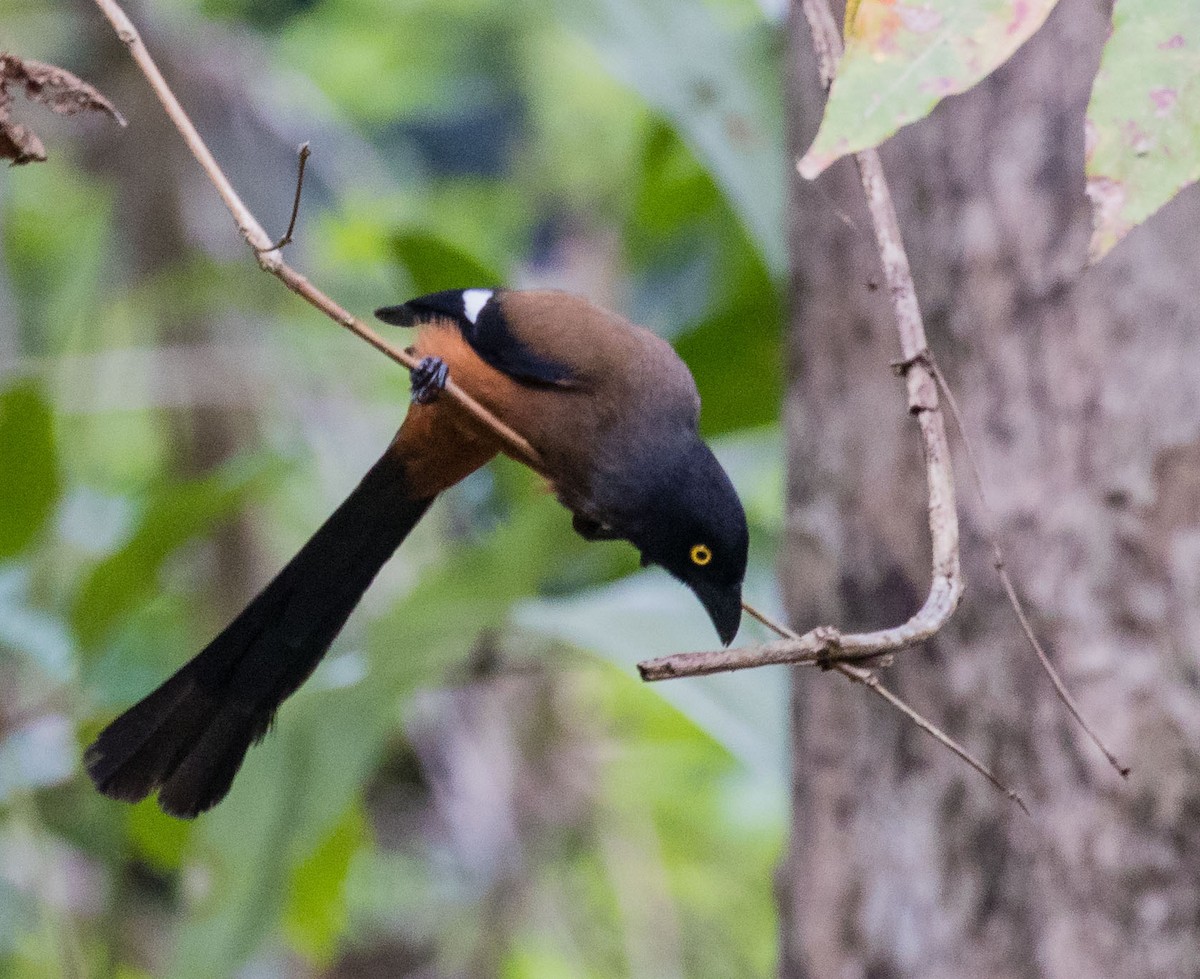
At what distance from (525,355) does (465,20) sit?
13.1 ft

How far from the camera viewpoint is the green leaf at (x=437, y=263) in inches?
134

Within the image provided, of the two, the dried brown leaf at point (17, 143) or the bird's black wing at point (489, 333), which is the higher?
the dried brown leaf at point (17, 143)

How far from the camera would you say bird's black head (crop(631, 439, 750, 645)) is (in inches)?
86.5

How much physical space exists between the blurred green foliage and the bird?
0.66 m

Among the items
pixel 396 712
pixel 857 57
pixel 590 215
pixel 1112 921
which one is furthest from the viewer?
pixel 590 215

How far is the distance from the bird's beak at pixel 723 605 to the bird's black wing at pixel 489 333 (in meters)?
0.45

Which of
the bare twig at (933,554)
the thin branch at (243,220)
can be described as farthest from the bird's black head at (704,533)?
the thin branch at (243,220)

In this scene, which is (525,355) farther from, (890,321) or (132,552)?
(132,552)

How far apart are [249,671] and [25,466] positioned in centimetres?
104

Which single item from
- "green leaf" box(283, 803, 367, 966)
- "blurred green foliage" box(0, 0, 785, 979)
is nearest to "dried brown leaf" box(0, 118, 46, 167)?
"blurred green foliage" box(0, 0, 785, 979)

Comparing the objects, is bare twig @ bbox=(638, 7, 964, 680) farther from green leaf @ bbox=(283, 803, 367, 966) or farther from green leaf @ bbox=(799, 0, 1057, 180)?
A: green leaf @ bbox=(283, 803, 367, 966)

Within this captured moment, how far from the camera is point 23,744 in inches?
148

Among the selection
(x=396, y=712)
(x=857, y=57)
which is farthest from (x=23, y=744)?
(x=857, y=57)

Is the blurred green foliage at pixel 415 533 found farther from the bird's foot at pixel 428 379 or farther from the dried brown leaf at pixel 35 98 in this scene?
the dried brown leaf at pixel 35 98
